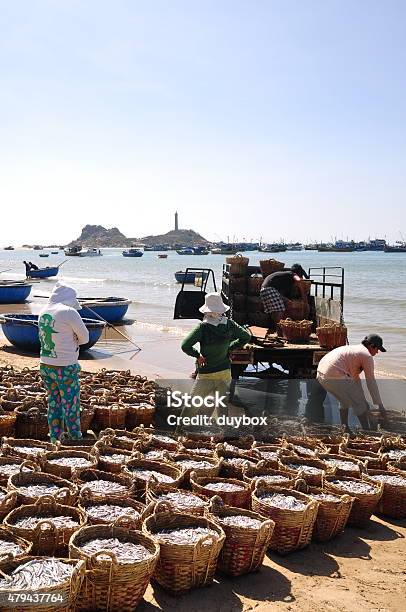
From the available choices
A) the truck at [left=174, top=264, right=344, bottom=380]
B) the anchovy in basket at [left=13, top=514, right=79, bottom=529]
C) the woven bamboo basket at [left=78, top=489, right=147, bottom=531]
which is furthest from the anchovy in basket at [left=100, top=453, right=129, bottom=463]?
the truck at [left=174, top=264, right=344, bottom=380]

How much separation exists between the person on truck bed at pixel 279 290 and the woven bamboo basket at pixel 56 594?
855 centimetres

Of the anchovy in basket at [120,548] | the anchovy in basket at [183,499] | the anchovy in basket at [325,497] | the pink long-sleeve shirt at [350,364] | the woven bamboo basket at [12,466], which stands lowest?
the anchovy in basket at [325,497]

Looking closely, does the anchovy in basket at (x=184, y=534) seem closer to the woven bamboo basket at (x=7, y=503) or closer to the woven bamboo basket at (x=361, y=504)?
the woven bamboo basket at (x=7, y=503)

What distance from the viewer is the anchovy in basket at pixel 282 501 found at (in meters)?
4.62

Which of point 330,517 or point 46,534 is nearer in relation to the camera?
Answer: point 46,534

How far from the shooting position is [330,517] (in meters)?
4.76

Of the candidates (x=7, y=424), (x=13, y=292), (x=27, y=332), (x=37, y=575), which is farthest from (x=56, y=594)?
(x=13, y=292)

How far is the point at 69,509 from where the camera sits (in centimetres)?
422

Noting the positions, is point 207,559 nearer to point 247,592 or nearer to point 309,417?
point 247,592

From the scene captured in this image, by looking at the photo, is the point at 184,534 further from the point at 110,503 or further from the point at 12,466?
the point at 12,466

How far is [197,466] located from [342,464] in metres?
1.56

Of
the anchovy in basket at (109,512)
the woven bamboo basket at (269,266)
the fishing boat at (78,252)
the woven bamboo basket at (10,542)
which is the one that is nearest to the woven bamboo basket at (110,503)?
the anchovy in basket at (109,512)

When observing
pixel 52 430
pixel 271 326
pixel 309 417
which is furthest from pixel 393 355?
pixel 52 430

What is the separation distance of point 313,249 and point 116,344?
613 feet
